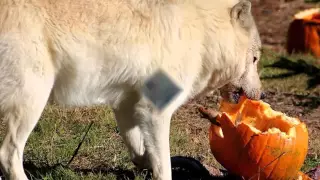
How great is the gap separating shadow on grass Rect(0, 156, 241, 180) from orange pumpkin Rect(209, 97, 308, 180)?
0.16 m

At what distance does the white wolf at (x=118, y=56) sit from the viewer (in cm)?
498

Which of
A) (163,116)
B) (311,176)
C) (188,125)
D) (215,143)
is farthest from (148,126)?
(188,125)

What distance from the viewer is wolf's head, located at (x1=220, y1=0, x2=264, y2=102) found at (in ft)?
18.7

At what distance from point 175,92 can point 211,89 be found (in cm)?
66

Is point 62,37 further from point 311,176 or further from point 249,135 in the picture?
point 311,176

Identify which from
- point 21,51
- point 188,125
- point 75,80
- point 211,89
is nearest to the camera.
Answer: point 21,51

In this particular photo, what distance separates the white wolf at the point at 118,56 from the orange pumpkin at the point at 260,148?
1.46 ft

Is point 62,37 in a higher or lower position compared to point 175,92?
higher

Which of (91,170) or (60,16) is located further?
(91,170)

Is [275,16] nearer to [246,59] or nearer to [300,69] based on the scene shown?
[300,69]

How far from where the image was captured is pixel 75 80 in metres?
5.25

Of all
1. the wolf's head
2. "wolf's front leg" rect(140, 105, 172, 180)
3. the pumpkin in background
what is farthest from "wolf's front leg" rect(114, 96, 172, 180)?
the pumpkin in background

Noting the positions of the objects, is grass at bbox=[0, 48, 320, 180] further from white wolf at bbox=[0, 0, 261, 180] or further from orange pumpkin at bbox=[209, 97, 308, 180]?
orange pumpkin at bbox=[209, 97, 308, 180]

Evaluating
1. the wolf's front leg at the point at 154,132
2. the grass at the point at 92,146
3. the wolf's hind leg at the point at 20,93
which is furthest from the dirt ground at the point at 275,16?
the wolf's hind leg at the point at 20,93
